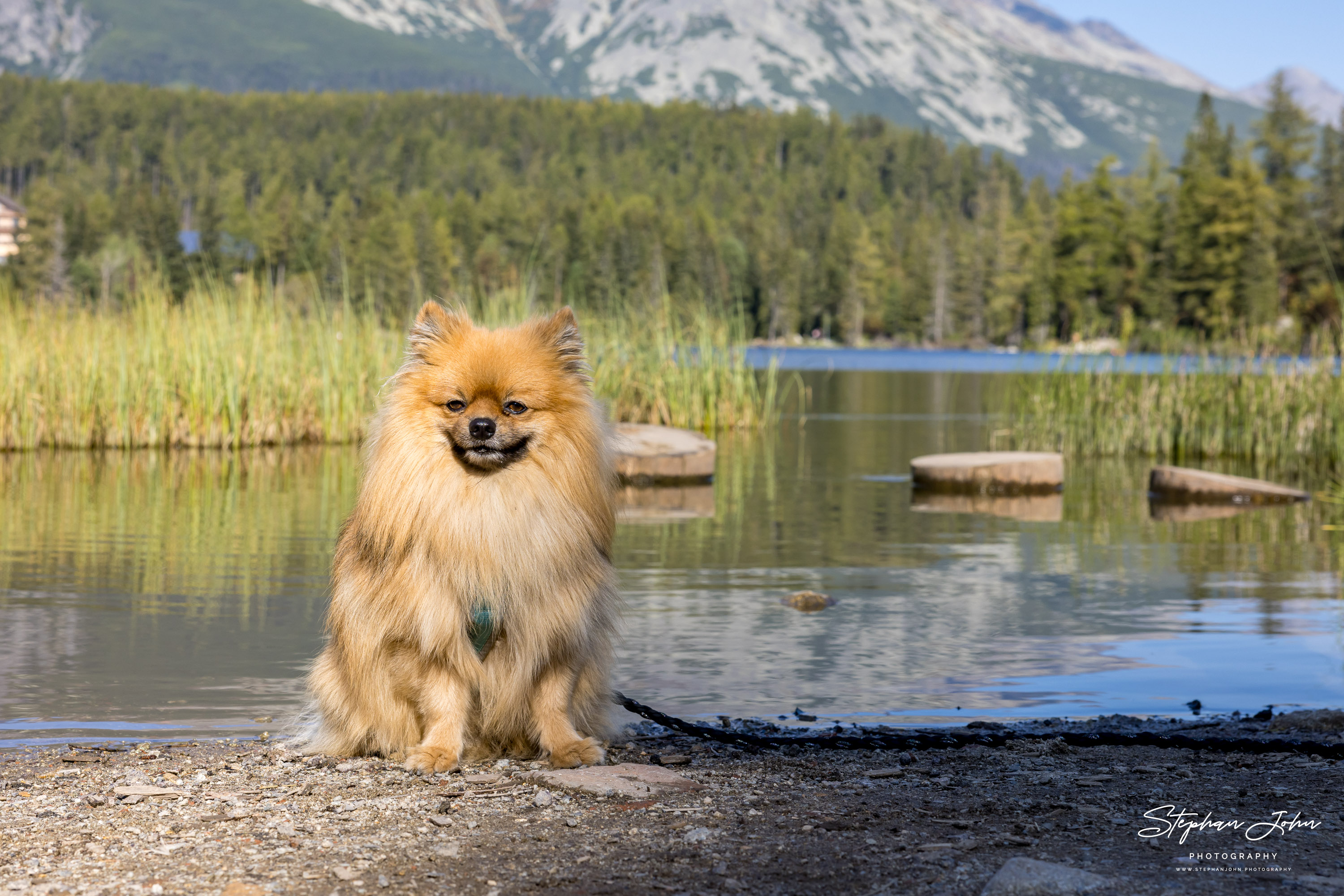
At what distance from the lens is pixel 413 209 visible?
456 ft

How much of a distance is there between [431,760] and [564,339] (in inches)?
60.4

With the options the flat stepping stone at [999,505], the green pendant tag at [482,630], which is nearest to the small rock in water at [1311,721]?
the green pendant tag at [482,630]

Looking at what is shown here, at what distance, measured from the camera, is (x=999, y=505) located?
1587 centimetres

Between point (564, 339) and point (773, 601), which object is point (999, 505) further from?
point (564, 339)

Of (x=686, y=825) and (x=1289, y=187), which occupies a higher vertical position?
(x=1289, y=187)

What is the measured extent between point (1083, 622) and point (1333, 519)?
7030 mm

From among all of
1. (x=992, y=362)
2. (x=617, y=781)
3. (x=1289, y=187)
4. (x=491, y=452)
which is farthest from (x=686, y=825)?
(x=1289, y=187)

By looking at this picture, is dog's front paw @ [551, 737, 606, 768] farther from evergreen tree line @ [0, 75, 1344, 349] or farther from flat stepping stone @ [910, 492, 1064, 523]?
evergreen tree line @ [0, 75, 1344, 349]

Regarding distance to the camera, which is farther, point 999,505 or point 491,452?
point 999,505

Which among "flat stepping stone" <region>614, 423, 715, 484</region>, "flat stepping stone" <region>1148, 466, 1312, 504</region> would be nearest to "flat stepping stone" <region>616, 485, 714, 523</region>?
"flat stepping stone" <region>614, 423, 715, 484</region>

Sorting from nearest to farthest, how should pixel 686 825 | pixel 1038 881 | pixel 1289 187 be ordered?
pixel 1038 881
pixel 686 825
pixel 1289 187

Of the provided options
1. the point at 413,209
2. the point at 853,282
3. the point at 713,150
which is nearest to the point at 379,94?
the point at 713,150

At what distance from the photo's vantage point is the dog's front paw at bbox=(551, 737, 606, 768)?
15.4 feet

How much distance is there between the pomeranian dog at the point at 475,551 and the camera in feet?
14.9
